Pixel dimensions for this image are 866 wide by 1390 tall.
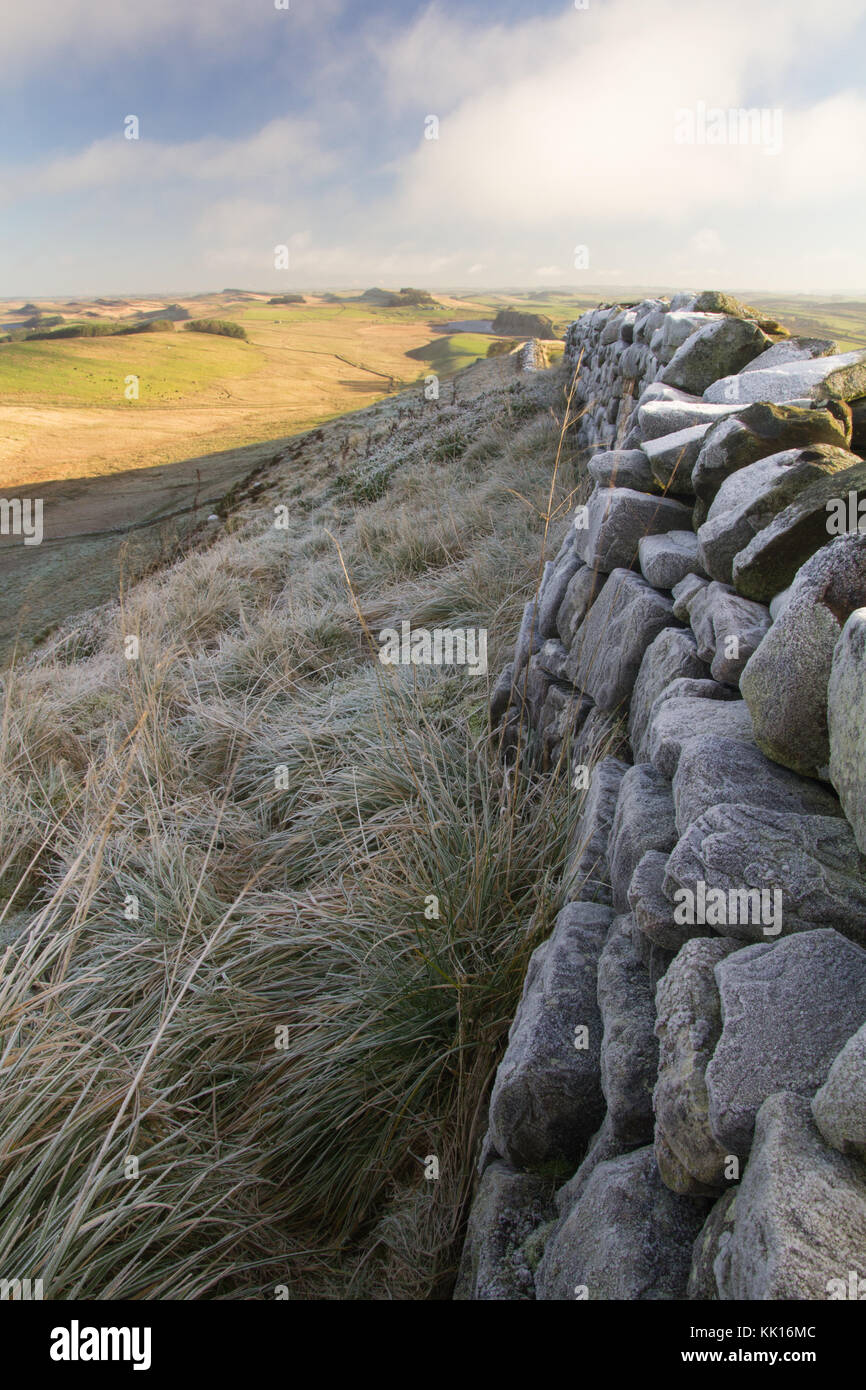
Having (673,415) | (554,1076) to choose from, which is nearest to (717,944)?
(554,1076)

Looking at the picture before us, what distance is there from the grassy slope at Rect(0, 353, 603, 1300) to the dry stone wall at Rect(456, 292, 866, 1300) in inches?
12.8

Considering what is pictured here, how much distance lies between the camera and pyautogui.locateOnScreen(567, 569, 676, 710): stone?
224cm

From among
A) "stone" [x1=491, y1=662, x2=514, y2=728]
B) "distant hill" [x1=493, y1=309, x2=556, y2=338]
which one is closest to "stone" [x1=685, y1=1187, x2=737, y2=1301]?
"stone" [x1=491, y1=662, x2=514, y2=728]

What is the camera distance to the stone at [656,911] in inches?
50.5

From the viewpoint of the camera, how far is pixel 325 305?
3233 inches

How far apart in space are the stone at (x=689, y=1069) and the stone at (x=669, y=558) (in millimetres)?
1322

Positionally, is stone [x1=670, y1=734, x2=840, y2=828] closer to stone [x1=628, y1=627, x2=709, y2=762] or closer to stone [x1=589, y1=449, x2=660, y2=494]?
stone [x1=628, y1=627, x2=709, y2=762]

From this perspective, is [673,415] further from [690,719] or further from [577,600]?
[690,719]

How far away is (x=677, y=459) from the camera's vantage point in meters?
2.55

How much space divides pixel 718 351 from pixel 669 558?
1.86 metres

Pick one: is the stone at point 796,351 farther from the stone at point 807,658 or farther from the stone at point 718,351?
the stone at point 807,658

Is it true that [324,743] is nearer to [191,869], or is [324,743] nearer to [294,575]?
[191,869]
